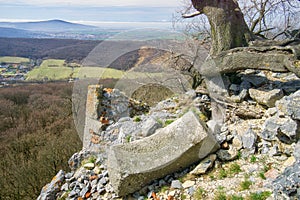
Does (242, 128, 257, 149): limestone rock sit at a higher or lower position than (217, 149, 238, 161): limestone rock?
higher

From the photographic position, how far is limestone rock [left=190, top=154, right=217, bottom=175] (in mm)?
3967

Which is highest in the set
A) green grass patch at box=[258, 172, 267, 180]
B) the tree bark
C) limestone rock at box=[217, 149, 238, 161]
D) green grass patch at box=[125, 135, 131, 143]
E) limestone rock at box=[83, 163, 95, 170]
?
the tree bark

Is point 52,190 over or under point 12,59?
under

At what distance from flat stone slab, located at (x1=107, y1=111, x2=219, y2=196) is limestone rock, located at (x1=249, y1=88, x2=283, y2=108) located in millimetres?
1294

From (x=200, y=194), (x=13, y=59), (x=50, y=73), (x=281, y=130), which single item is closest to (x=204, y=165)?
(x=200, y=194)

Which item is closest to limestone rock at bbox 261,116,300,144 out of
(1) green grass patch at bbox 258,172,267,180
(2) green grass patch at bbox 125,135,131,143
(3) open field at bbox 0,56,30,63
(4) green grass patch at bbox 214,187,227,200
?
(1) green grass patch at bbox 258,172,267,180

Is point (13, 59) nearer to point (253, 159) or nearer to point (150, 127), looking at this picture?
point (150, 127)

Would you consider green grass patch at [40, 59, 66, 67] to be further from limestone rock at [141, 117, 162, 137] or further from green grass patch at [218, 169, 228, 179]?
green grass patch at [218, 169, 228, 179]

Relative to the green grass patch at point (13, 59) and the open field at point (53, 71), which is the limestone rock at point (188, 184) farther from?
the green grass patch at point (13, 59)

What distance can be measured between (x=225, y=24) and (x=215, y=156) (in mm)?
2939

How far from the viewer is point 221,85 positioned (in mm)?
5445

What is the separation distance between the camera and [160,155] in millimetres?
4062

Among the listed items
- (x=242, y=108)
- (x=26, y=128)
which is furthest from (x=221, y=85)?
(x=26, y=128)

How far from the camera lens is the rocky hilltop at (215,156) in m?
3.54
